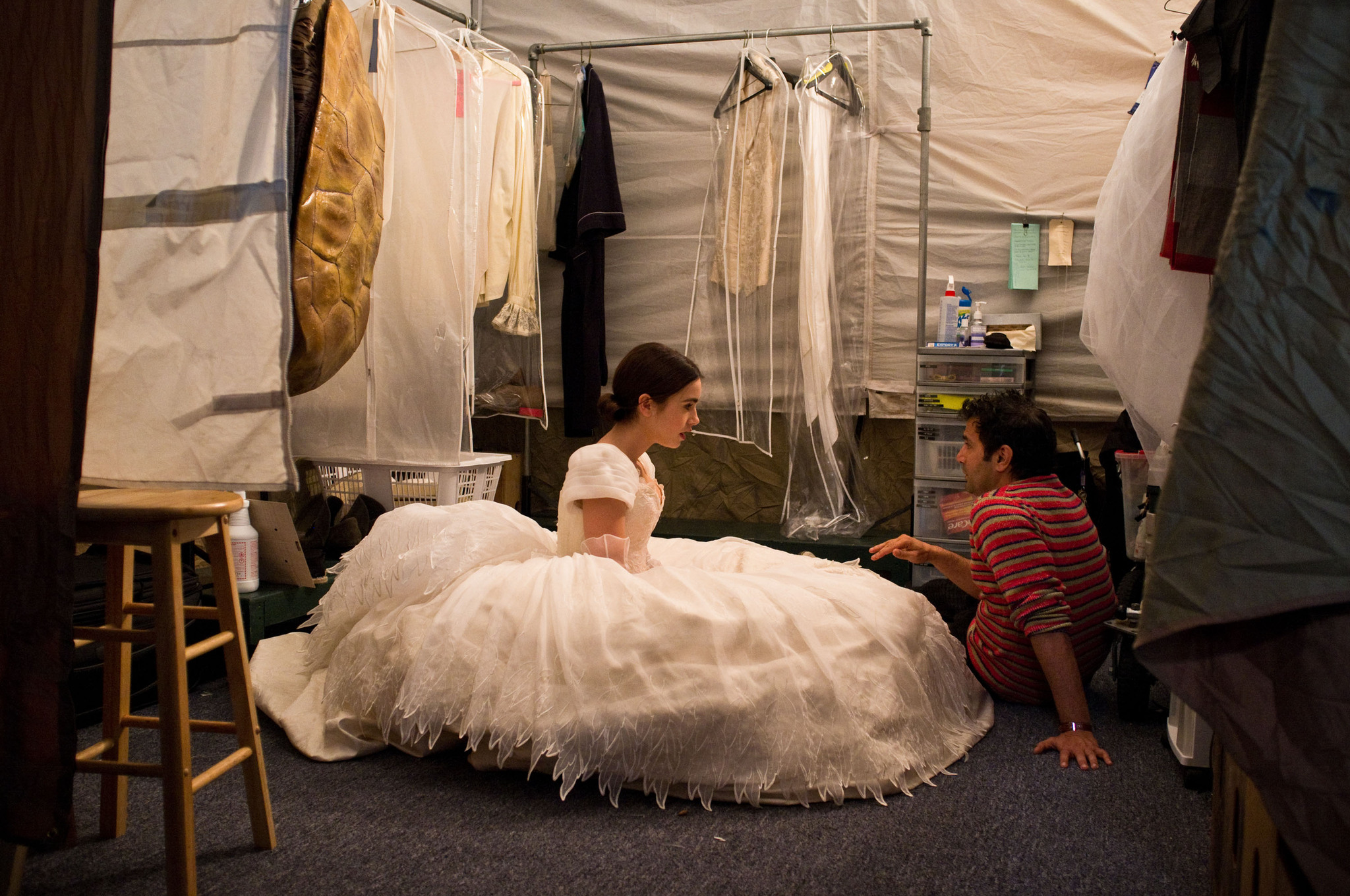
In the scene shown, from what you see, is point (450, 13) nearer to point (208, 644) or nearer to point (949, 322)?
point (949, 322)

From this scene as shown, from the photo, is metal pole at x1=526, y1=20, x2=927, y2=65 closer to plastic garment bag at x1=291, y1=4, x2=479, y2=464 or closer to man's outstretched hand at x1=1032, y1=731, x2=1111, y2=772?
plastic garment bag at x1=291, y1=4, x2=479, y2=464

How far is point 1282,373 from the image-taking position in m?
0.61

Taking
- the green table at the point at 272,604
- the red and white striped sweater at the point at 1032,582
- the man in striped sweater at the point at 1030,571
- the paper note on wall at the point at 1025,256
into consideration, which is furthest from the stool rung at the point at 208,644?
the paper note on wall at the point at 1025,256

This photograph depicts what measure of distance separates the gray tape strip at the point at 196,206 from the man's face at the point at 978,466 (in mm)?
1607

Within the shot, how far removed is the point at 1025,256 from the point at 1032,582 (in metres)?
2.01

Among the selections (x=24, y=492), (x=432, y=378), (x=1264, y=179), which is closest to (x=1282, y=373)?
(x=1264, y=179)

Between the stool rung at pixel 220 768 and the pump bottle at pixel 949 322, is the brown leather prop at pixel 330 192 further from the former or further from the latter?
the pump bottle at pixel 949 322

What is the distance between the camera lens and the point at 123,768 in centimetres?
133

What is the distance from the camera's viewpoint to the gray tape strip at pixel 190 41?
118 cm

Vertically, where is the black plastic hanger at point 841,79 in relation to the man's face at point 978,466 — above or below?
above

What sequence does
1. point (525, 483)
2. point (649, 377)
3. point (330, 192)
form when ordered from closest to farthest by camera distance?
point (330, 192) → point (649, 377) → point (525, 483)

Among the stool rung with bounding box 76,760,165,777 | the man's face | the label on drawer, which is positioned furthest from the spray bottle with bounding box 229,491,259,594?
the label on drawer

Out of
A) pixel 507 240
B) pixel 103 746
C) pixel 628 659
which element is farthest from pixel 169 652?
pixel 507 240

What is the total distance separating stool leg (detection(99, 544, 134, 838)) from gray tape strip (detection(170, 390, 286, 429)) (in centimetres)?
40
